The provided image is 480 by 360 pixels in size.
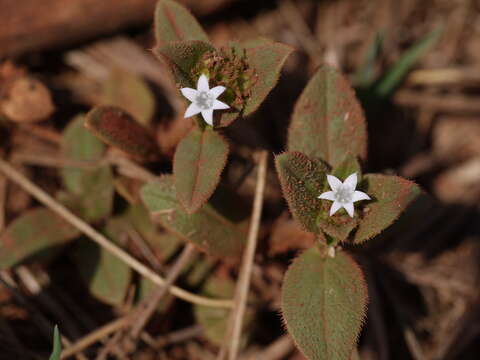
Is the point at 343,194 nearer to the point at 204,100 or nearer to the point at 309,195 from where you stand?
the point at 309,195

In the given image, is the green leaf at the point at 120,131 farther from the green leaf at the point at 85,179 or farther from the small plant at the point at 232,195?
the green leaf at the point at 85,179

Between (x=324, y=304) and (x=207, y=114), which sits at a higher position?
(x=207, y=114)

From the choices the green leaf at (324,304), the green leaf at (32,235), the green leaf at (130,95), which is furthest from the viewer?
the green leaf at (130,95)

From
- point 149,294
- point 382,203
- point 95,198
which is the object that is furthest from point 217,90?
point 149,294

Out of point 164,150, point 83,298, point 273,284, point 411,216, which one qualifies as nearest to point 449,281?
point 411,216

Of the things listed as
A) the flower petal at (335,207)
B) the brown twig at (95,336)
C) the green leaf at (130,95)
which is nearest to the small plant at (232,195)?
the flower petal at (335,207)

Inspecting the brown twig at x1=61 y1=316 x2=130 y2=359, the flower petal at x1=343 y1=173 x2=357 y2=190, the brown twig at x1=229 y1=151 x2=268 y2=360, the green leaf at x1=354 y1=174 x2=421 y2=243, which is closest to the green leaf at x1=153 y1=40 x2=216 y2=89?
the brown twig at x1=229 y1=151 x2=268 y2=360

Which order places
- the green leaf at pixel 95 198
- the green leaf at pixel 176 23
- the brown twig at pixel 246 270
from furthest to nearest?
1. the green leaf at pixel 95 198
2. the brown twig at pixel 246 270
3. the green leaf at pixel 176 23
